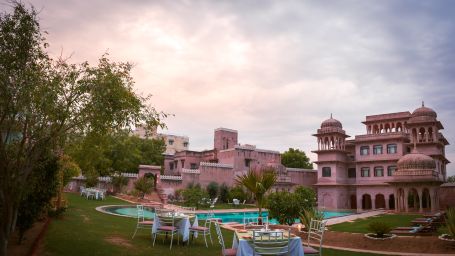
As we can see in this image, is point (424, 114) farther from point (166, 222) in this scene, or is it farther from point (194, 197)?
point (166, 222)

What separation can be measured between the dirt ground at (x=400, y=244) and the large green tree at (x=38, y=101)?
7674mm

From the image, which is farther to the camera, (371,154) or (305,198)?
(371,154)

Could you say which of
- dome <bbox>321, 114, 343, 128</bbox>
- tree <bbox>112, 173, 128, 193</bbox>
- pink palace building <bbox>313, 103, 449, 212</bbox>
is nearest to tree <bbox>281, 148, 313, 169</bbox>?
pink palace building <bbox>313, 103, 449, 212</bbox>

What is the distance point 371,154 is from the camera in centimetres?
3459

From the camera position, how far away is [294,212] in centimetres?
1401

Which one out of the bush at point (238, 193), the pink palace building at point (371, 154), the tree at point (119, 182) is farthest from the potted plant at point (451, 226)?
the tree at point (119, 182)

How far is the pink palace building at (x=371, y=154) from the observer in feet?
101

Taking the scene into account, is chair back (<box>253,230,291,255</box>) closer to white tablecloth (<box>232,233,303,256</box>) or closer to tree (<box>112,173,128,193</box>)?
white tablecloth (<box>232,233,303,256</box>)

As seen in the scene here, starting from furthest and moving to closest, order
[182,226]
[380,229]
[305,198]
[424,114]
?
[424,114] < [305,198] < [380,229] < [182,226]

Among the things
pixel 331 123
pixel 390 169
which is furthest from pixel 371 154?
pixel 331 123

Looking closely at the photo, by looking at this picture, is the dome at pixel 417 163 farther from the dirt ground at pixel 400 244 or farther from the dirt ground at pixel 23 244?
the dirt ground at pixel 23 244

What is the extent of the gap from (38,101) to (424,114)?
31.0 m

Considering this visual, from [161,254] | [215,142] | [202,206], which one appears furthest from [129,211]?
[215,142]

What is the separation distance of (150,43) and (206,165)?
24184 mm
